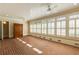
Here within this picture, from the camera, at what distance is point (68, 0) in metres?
3.14

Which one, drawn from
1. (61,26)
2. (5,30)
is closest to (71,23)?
(61,26)

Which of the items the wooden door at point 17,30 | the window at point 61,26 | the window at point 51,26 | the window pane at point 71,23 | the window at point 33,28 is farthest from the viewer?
the window at point 33,28

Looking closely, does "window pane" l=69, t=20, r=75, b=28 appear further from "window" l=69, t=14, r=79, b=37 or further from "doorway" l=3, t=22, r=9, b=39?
"doorway" l=3, t=22, r=9, b=39

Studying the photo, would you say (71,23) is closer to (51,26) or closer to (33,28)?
(51,26)

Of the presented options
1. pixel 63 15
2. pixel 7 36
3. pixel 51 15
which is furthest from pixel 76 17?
pixel 7 36

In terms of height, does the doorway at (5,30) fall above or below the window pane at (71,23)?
below

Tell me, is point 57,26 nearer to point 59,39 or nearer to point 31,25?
point 59,39

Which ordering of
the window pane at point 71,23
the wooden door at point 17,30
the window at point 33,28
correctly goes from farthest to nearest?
the window at point 33,28 → the wooden door at point 17,30 → the window pane at point 71,23

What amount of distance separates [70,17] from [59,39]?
2054mm

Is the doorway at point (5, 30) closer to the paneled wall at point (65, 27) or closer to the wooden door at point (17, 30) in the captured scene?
the wooden door at point (17, 30)

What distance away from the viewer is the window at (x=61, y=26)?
776 cm

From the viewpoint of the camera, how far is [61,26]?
818cm

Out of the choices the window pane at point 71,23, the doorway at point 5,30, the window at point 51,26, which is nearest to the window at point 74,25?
the window pane at point 71,23

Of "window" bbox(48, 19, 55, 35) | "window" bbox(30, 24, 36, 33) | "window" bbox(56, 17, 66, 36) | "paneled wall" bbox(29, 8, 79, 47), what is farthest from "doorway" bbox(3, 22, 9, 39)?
"window" bbox(56, 17, 66, 36)
